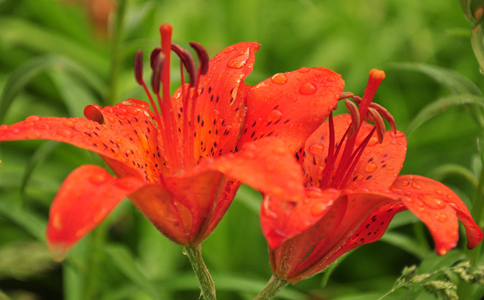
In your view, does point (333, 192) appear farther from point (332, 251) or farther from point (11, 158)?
point (11, 158)

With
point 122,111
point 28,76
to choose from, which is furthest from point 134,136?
point 28,76

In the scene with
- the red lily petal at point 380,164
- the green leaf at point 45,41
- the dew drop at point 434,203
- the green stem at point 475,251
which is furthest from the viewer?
the green leaf at point 45,41

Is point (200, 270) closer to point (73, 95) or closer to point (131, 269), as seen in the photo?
point (131, 269)

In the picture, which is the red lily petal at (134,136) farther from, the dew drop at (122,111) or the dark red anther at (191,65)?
the dark red anther at (191,65)

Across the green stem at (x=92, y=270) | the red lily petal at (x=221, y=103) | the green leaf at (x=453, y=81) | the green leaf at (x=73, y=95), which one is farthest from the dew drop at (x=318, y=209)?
the green leaf at (x=73, y=95)

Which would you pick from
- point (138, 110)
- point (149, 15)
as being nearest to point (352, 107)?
point (138, 110)

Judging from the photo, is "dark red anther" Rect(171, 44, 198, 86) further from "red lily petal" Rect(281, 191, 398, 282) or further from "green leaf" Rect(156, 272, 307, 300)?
"green leaf" Rect(156, 272, 307, 300)
